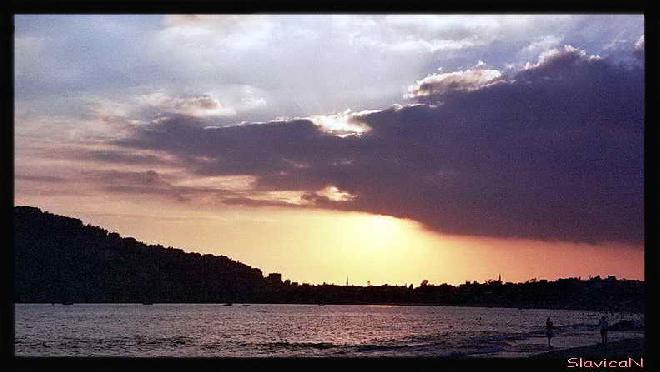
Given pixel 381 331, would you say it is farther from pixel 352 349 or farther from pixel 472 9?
pixel 472 9

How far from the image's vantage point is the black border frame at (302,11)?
15.6 feet

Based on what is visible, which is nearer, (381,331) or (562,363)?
(562,363)

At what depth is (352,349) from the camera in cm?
2889

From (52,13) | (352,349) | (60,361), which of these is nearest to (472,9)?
(52,13)

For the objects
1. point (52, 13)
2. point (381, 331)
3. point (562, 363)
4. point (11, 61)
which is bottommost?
point (381, 331)

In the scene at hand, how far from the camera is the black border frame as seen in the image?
4.75m

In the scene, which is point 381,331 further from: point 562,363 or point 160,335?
point 562,363

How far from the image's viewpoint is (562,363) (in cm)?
499

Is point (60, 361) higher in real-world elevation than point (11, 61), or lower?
lower

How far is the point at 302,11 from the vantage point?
191 inches

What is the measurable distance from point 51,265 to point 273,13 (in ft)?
176

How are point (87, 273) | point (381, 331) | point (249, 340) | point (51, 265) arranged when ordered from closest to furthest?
point (249, 340) → point (381, 331) → point (51, 265) → point (87, 273)

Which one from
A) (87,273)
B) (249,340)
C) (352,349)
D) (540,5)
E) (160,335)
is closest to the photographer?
(540,5)

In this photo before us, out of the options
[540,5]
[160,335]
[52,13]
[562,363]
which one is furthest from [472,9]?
[160,335]
